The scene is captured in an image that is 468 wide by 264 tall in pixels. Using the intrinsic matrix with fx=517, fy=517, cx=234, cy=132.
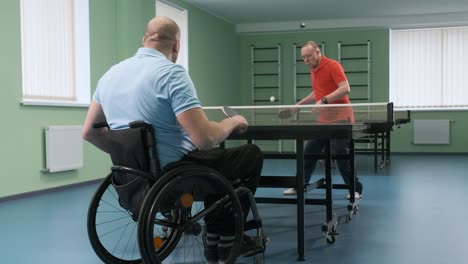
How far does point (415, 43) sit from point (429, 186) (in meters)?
5.59

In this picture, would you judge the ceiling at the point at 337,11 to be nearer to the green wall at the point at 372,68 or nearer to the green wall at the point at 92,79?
the green wall at the point at 372,68

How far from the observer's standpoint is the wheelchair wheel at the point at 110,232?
6.62 feet

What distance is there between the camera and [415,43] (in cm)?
1019

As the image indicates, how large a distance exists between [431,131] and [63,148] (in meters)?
7.33

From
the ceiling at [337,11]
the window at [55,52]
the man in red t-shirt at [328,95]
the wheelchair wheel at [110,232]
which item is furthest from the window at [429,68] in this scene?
the wheelchair wheel at [110,232]

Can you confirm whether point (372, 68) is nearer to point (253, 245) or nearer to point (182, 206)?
point (253, 245)

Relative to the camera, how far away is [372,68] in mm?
10359

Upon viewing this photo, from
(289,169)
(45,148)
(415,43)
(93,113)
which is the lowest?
(289,169)

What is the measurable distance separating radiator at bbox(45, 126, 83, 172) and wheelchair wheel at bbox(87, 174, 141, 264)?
117 cm

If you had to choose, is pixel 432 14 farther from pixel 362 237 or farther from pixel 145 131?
pixel 145 131

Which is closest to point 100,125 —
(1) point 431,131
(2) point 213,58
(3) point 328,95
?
(3) point 328,95

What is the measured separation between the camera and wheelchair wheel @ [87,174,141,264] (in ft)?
6.62

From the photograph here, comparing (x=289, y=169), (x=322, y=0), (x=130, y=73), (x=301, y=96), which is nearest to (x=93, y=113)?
(x=130, y=73)

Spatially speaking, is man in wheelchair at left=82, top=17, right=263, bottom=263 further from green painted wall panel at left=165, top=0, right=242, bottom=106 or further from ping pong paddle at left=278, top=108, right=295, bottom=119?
green painted wall panel at left=165, top=0, right=242, bottom=106
